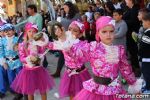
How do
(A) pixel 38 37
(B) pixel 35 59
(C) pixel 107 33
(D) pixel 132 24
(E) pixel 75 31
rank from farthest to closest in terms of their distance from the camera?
(D) pixel 132 24, (B) pixel 35 59, (A) pixel 38 37, (E) pixel 75 31, (C) pixel 107 33

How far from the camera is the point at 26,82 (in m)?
5.89

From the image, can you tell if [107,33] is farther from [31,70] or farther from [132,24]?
[132,24]

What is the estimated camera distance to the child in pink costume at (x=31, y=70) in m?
5.83

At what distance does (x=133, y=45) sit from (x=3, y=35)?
9.08 feet

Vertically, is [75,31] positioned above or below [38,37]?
above

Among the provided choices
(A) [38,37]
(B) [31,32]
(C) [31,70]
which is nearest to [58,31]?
(A) [38,37]

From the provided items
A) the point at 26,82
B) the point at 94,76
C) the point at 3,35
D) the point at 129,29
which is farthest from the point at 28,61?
the point at 129,29

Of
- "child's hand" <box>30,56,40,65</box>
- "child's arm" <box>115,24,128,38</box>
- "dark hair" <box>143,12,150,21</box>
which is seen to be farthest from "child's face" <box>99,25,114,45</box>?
"child's arm" <box>115,24,128,38</box>

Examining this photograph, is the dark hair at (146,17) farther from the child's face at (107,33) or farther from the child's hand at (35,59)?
the child's hand at (35,59)

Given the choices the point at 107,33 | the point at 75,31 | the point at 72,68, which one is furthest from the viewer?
the point at 72,68

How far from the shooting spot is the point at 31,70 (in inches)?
233

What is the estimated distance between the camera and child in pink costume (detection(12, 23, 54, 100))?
229 inches

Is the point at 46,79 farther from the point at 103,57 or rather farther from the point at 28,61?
the point at 103,57

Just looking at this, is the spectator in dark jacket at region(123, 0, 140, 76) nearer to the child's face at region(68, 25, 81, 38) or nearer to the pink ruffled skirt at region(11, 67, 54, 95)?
the pink ruffled skirt at region(11, 67, 54, 95)
